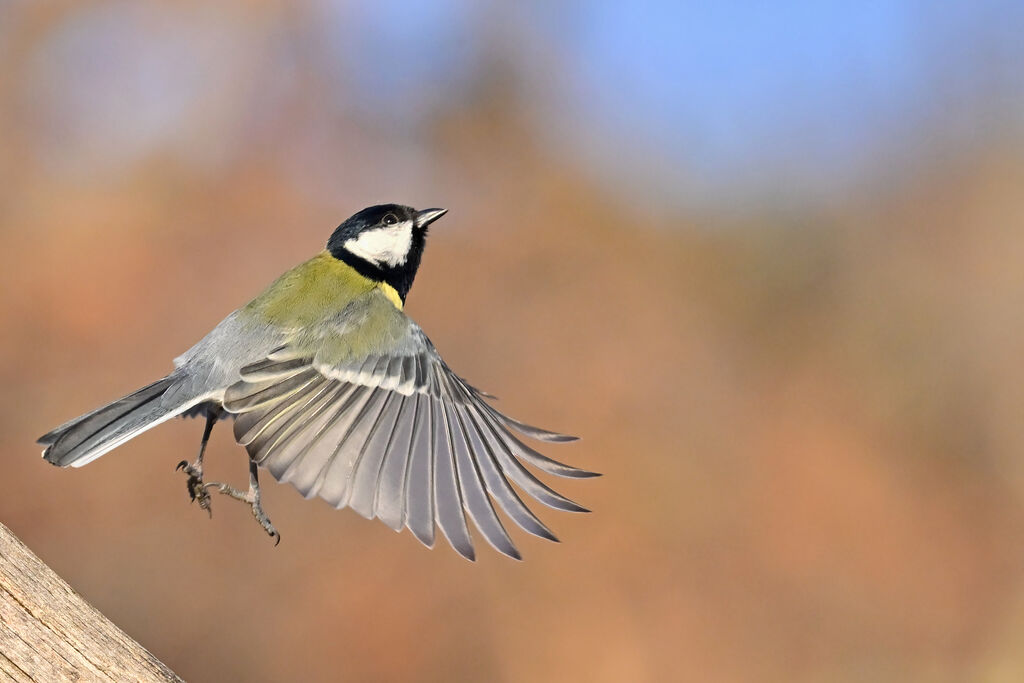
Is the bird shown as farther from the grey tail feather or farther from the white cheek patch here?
the white cheek patch

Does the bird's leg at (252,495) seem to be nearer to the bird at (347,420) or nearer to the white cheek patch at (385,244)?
the bird at (347,420)

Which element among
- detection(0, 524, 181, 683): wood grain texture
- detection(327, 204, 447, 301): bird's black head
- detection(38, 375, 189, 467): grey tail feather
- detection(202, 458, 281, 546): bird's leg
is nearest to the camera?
detection(0, 524, 181, 683): wood grain texture

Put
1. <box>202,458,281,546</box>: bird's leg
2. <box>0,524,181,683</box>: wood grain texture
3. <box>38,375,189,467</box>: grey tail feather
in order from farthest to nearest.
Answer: <box>202,458,281,546</box>: bird's leg → <box>38,375,189,467</box>: grey tail feather → <box>0,524,181,683</box>: wood grain texture

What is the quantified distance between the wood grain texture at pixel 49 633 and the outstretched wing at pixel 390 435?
63 cm

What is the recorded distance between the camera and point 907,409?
651 cm

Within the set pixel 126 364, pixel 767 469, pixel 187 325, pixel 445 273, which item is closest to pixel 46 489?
pixel 126 364

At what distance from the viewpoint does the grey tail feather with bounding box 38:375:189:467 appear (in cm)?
249

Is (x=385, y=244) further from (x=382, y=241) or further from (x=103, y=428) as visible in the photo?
(x=103, y=428)

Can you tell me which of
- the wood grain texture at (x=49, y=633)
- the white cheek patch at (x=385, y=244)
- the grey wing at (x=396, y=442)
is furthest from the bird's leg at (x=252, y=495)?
the white cheek patch at (x=385, y=244)

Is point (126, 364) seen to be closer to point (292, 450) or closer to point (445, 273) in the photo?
point (445, 273)

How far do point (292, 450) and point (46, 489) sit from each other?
294cm

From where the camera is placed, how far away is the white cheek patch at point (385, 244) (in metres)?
3.52

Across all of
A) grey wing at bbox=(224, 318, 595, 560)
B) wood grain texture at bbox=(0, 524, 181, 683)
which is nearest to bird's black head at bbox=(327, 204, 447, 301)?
grey wing at bbox=(224, 318, 595, 560)

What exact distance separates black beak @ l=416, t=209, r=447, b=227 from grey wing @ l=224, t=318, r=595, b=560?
594 millimetres
